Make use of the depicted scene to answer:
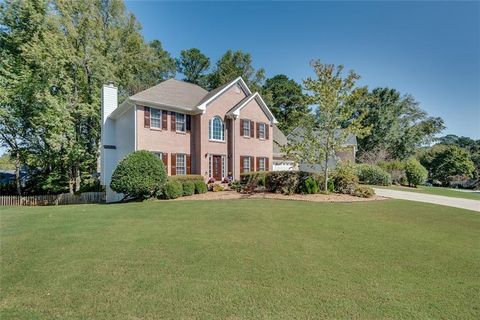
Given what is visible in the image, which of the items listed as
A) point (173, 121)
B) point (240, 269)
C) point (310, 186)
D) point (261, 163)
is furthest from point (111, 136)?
point (240, 269)

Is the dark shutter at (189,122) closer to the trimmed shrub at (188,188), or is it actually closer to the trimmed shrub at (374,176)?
the trimmed shrub at (188,188)

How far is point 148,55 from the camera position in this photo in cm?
2525

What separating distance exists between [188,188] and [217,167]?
201 inches

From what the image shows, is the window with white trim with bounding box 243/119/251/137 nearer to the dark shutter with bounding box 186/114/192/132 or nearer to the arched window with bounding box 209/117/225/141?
the arched window with bounding box 209/117/225/141

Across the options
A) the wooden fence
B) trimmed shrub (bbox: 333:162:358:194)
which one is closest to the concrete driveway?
trimmed shrub (bbox: 333:162:358:194)

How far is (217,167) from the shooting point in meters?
19.5

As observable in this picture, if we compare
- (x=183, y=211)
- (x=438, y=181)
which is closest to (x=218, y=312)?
(x=183, y=211)

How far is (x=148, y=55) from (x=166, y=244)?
24.3m

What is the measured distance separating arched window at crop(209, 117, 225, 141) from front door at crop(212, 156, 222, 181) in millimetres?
1577

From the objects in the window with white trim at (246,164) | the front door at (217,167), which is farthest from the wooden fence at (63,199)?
the window with white trim at (246,164)

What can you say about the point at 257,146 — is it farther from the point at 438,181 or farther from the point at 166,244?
the point at 438,181

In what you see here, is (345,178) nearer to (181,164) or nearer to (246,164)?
(246,164)

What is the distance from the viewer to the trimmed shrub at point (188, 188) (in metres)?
14.6

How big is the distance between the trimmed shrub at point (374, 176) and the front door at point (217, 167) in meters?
12.6
